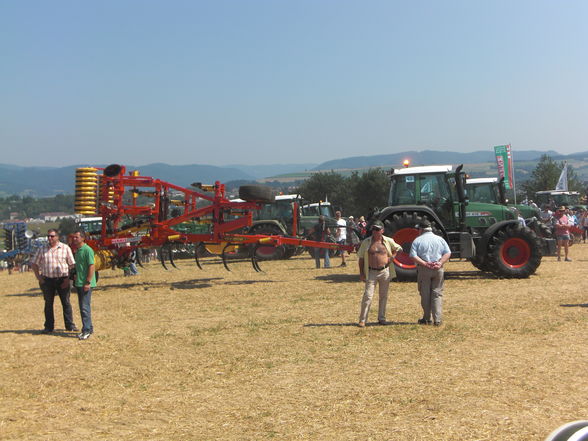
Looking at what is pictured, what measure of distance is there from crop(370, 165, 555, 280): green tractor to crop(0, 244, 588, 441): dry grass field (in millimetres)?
1348

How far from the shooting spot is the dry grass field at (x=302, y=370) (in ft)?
16.4

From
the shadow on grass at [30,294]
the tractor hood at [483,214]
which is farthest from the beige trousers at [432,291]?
the shadow on grass at [30,294]

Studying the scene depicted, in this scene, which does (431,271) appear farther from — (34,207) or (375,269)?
(34,207)

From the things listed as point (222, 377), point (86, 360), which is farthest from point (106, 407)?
point (86, 360)

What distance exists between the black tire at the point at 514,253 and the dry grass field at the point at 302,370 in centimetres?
128

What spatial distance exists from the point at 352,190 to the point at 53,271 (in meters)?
50.2

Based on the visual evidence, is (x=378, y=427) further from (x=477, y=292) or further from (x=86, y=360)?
(x=477, y=292)

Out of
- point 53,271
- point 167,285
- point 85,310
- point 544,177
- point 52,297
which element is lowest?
point 167,285

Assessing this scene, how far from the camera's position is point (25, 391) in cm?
626

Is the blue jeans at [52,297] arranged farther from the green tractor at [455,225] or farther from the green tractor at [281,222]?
the green tractor at [281,222]

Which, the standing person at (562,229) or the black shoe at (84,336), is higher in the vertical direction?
the standing person at (562,229)

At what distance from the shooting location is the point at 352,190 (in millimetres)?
58281

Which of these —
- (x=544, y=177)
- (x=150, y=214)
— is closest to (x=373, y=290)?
(x=150, y=214)

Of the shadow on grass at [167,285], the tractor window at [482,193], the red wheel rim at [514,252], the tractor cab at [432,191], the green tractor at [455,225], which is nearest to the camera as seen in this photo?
the green tractor at [455,225]
